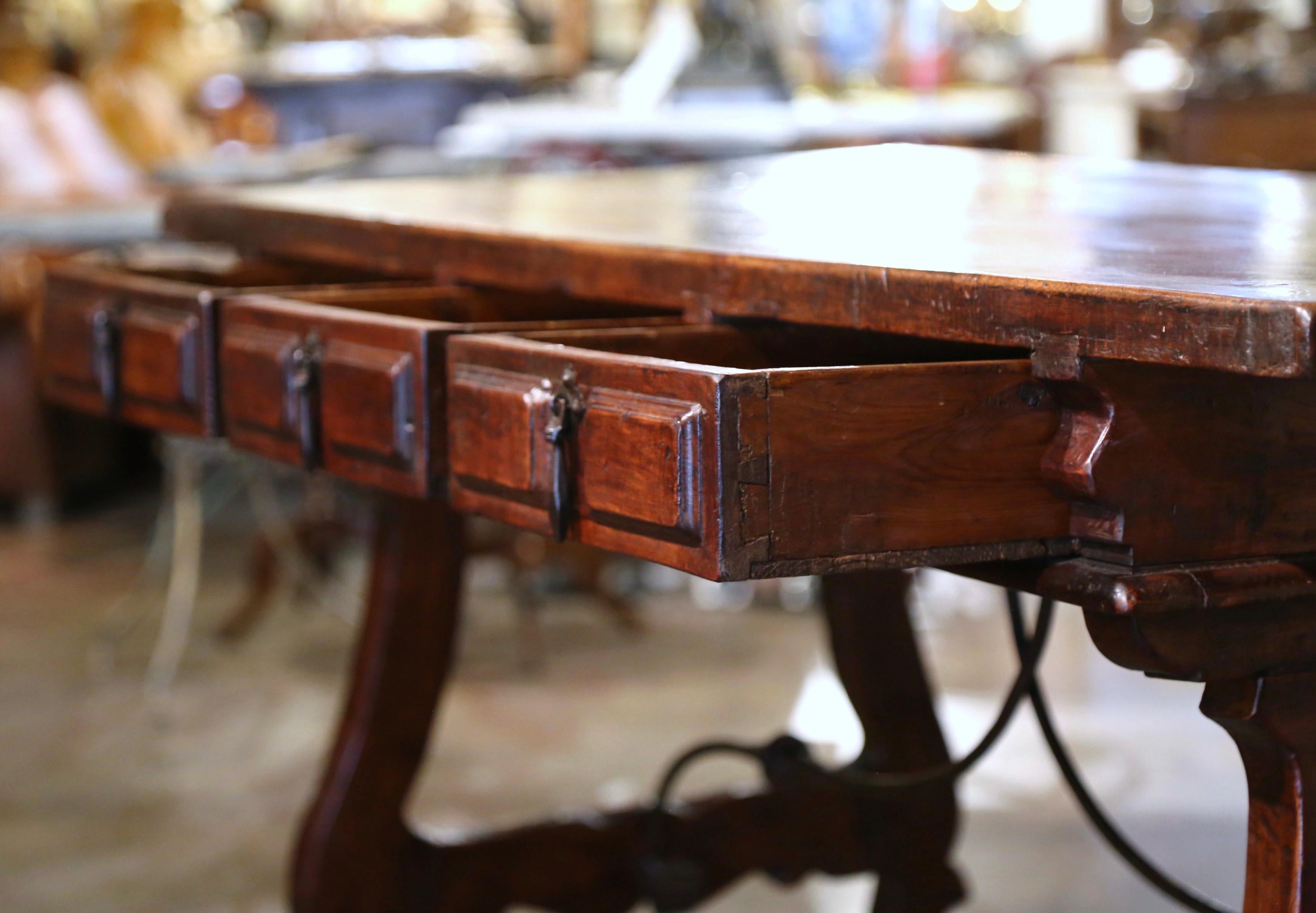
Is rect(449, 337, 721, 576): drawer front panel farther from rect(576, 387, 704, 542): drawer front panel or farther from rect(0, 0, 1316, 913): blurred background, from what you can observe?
rect(0, 0, 1316, 913): blurred background

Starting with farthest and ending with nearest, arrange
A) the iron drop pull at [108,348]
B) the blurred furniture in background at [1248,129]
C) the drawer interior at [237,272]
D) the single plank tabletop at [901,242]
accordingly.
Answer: the blurred furniture in background at [1248,129]
the drawer interior at [237,272]
the iron drop pull at [108,348]
the single plank tabletop at [901,242]

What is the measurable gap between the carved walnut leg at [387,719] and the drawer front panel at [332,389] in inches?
19.7

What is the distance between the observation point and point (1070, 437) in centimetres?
88

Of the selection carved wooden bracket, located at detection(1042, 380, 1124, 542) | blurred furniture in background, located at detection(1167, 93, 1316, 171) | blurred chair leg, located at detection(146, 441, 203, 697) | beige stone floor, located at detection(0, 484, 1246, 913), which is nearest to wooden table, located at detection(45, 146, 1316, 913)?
carved wooden bracket, located at detection(1042, 380, 1124, 542)

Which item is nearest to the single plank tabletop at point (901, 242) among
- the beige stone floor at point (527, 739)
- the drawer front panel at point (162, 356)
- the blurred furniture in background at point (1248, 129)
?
the drawer front panel at point (162, 356)

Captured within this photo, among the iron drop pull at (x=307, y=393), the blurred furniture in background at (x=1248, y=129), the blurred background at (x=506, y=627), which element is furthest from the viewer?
the blurred furniture in background at (x=1248, y=129)

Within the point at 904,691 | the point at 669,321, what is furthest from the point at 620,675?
the point at 669,321

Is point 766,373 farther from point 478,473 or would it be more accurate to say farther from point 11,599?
point 11,599

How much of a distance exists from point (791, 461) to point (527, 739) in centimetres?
215

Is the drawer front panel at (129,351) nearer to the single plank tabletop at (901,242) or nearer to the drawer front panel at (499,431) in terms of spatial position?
the single plank tabletop at (901,242)

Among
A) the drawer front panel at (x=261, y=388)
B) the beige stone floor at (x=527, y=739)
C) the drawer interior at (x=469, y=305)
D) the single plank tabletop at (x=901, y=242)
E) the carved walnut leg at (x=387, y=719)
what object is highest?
the single plank tabletop at (x=901, y=242)

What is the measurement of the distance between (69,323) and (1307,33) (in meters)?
4.44

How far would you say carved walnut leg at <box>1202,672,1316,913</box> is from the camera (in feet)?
3.11

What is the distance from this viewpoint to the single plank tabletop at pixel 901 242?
82cm
